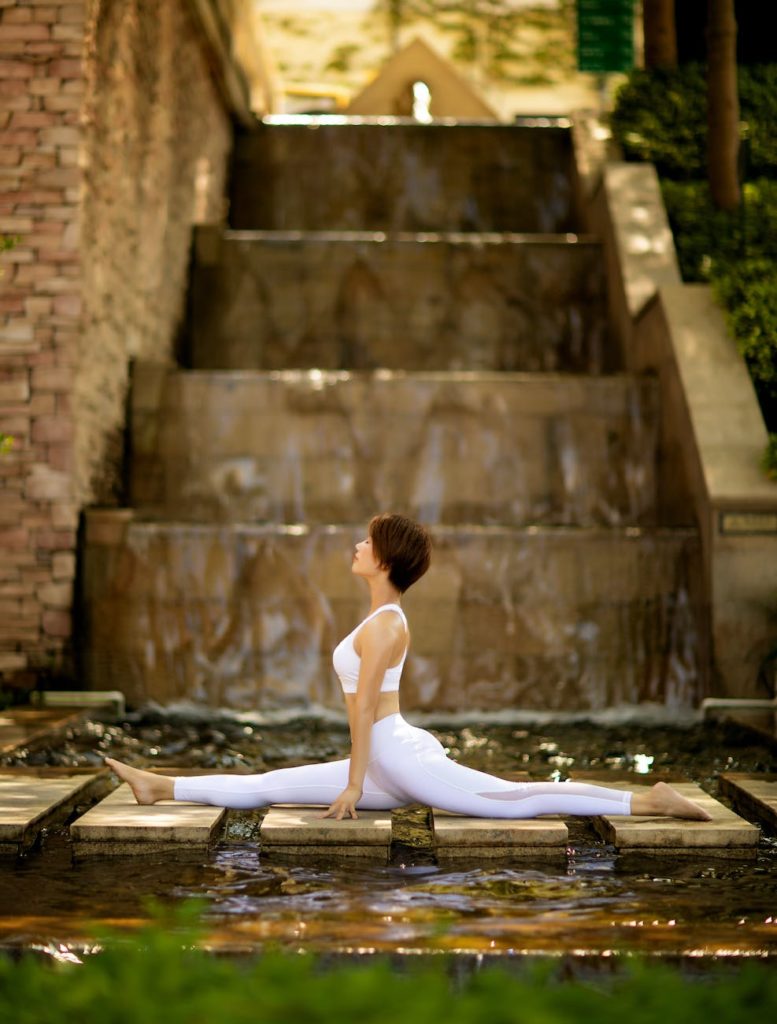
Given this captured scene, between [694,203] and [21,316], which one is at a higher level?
[694,203]

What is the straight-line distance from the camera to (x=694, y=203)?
12.8 metres

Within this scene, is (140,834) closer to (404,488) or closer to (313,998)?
A: (313,998)

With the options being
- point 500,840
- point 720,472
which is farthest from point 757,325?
point 500,840

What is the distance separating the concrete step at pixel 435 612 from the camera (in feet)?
27.3

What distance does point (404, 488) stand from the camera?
391 inches

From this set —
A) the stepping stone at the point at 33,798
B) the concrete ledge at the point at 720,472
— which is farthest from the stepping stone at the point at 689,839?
the concrete ledge at the point at 720,472

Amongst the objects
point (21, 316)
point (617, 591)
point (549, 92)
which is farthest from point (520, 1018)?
point (549, 92)

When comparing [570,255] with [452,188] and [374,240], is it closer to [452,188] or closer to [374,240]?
[374,240]

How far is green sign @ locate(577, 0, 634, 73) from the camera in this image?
63.2 ft

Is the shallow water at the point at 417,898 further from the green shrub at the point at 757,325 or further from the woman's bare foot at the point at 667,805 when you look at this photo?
the green shrub at the point at 757,325

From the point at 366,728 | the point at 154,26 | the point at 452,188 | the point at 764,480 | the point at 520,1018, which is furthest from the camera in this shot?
the point at 452,188

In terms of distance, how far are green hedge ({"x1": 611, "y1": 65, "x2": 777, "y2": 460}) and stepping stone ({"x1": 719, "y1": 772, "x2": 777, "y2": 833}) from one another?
3160 millimetres

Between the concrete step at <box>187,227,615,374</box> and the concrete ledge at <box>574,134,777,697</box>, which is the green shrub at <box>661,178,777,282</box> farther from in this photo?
the concrete step at <box>187,227,615,374</box>

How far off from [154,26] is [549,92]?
1848cm
